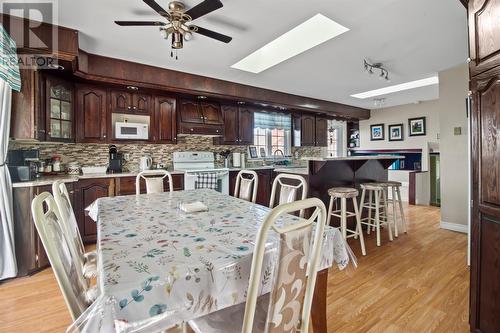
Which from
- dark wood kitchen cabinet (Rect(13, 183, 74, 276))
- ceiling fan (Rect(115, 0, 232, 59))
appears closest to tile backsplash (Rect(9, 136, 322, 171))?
dark wood kitchen cabinet (Rect(13, 183, 74, 276))

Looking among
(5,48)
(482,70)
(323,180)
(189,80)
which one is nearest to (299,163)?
(323,180)

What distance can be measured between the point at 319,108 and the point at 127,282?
5.30 metres

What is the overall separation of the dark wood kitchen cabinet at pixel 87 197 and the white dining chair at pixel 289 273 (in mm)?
3003

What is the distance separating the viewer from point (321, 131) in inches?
239

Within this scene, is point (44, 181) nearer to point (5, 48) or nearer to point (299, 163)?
point (5, 48)

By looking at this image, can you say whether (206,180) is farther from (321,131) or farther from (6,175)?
(321,131)

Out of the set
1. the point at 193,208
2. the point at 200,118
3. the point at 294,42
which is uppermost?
the point at 294,42

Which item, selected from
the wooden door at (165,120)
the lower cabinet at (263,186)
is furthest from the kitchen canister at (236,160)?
the wooden door at (165,120)

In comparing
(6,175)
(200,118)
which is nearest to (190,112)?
(200,118)

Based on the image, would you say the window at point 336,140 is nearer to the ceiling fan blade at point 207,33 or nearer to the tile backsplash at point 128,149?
the tile backsplash at point 128,149

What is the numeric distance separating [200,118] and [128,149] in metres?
1.24

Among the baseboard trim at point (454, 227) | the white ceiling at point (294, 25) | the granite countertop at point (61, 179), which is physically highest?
the white ceiling at point (294, 25)

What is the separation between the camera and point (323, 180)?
3.13 m

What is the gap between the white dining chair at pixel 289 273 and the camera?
2.37 feet
